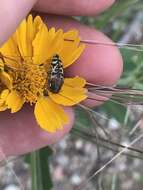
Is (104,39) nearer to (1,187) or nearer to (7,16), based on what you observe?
(7,16)

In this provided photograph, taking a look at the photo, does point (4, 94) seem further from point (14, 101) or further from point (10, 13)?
point (10, 13)

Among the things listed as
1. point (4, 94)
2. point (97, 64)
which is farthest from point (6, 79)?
point (97, 64)

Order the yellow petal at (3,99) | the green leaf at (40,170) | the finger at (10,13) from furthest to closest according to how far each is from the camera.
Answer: the green leaf at (40,170)
the yellow petal at (3,99)
the finger at (10,13)

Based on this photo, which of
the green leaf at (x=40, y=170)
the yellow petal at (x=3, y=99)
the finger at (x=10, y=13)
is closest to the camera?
the finger at (x=10, y=13)

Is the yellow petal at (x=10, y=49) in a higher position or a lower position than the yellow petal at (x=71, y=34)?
lower

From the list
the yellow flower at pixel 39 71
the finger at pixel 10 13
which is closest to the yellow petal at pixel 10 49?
the yellow flower at pixel 39 71

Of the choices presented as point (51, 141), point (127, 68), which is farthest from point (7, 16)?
point (127, 68)

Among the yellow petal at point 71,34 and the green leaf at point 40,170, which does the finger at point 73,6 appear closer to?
the yellow petal at point 71,34
